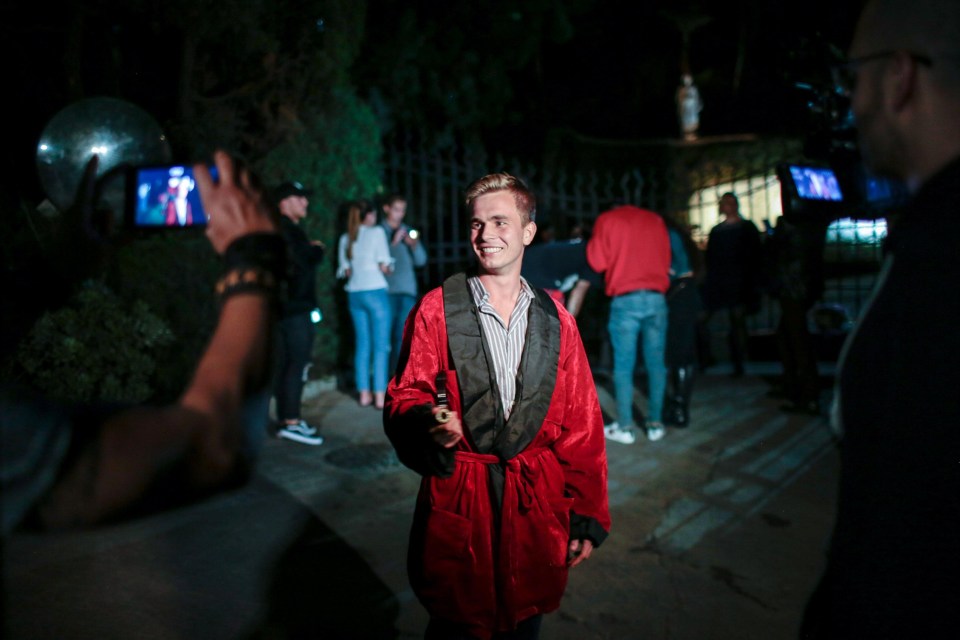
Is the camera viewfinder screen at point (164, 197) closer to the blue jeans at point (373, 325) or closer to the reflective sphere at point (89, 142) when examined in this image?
the reflective sphere at point (89, 142)

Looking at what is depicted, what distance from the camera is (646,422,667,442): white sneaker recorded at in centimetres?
599

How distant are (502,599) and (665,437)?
423 centimetres

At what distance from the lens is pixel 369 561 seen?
147 inches

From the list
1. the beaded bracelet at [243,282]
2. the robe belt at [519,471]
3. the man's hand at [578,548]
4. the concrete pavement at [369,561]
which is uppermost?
the beaded bracelet at [243,282]

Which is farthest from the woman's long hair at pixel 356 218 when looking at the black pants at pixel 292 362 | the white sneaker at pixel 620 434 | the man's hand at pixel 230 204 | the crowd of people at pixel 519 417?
the man's hand at pixel 230 204

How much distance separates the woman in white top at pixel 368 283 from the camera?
6.59 m

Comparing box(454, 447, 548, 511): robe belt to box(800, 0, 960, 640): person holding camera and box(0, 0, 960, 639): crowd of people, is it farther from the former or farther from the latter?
box(800, 0, 960, 640): person holding camera

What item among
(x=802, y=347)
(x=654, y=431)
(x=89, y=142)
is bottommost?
(x=654, y=431)

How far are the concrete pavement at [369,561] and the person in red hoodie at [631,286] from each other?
2.06ft

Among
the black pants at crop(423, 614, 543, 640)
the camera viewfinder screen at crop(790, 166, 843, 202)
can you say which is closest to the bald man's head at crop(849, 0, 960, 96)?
the black pants at crop(423, 614, 543, 640)

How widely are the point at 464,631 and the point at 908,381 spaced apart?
4.96 feet

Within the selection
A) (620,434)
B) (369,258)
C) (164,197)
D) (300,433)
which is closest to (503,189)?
(164,197)

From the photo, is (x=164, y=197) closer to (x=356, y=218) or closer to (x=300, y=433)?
(x=300, y=433)

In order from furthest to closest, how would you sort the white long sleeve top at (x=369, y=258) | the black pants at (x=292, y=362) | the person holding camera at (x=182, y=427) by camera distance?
the white long sleeve top at (x=369, y=258), the black pants at (x=292, y=362), the person holding camera at (x=182, y=427)
